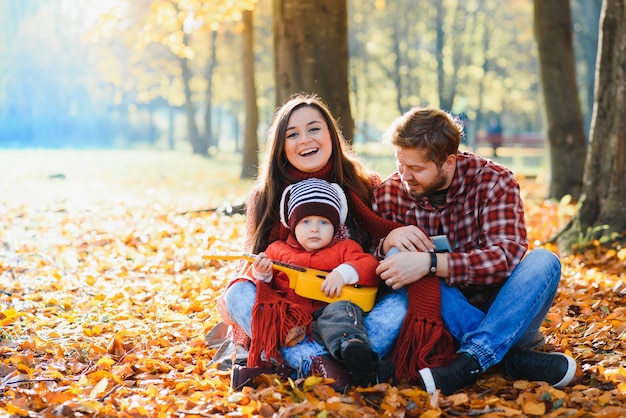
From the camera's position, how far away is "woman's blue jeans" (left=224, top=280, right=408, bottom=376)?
323 centimetres

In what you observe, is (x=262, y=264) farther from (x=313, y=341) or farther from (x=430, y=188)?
(x=430, y=188)

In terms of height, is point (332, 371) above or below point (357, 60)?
below

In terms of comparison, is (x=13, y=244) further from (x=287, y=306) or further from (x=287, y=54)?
(x=287, y=306)

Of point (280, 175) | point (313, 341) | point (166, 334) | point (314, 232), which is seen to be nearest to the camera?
point (313, 341)

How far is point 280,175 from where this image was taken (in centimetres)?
389

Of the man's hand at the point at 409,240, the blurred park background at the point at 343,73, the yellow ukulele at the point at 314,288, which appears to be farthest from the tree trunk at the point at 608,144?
the yellow ukulele at the point at 314,288

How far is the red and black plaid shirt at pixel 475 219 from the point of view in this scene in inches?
131

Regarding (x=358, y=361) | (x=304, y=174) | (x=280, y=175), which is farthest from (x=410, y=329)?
(x=280, y=175)

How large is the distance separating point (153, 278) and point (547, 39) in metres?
6.70

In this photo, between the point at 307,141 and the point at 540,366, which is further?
the point at 307,141

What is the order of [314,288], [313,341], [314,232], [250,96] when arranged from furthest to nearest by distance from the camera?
[250,96] → [314,232] → [314,288] → [313,341]

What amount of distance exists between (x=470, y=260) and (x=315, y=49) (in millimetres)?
3497

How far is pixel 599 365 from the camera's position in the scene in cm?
345

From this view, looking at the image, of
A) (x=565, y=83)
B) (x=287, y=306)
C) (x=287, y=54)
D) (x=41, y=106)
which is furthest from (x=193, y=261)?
(x=41, y=106)
